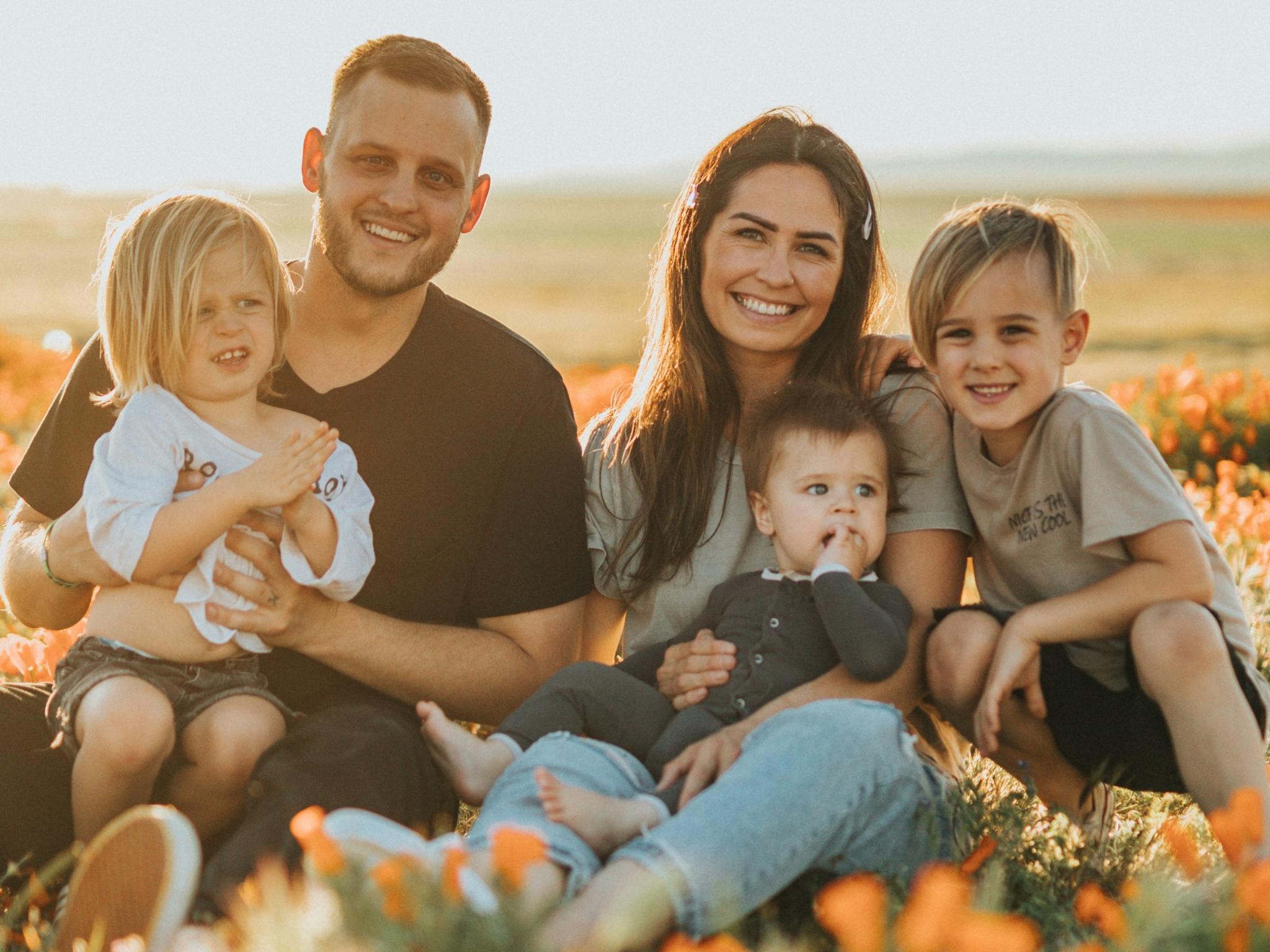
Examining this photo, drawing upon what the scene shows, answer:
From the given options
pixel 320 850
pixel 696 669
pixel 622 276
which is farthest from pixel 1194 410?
pixel 622 276

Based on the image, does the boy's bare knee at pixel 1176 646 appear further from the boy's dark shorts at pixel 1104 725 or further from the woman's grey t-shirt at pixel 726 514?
the woman's grey t-shirt at pixel 726 514

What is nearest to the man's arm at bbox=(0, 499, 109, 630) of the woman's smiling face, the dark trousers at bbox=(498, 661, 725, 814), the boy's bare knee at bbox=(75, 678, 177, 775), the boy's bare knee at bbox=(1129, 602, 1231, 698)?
the boy's bare knee at bbox=(75, 678, 177, 775)

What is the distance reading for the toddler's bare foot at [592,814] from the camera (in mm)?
2762

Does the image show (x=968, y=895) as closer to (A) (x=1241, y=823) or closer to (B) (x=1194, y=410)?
(A) (x=1241, y=823)

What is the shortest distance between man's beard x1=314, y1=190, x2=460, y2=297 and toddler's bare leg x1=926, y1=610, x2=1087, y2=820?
176 cm

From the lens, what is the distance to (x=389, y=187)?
3773 millimetres

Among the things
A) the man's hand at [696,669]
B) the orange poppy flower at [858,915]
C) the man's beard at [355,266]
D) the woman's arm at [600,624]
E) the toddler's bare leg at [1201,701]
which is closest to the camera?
the orange poppy flower at [858,915]

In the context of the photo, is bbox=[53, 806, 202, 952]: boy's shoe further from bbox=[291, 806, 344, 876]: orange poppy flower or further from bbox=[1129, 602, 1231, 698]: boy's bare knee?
bbox=[1129, 602, 1231, 698]: boy's bare knee

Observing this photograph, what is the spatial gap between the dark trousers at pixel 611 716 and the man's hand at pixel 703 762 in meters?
0.08

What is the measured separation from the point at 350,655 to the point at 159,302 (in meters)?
1.04

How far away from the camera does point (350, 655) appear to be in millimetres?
3527

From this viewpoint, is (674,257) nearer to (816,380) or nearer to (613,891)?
(816,380)

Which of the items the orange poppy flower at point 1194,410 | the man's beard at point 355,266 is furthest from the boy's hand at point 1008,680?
the orange poppy flower at point 1194,410

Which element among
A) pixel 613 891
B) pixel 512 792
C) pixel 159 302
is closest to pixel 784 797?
pixel 613 891
